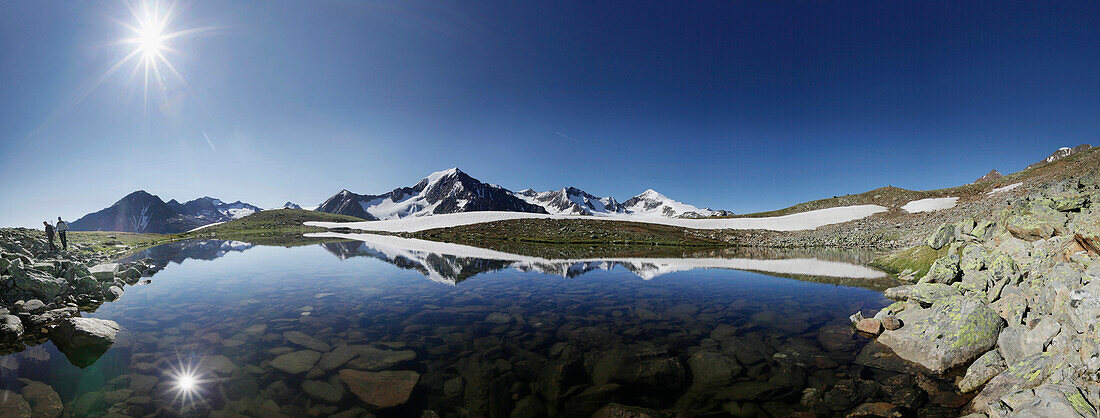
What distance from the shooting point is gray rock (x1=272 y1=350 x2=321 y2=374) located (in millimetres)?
9000

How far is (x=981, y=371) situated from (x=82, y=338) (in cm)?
2397

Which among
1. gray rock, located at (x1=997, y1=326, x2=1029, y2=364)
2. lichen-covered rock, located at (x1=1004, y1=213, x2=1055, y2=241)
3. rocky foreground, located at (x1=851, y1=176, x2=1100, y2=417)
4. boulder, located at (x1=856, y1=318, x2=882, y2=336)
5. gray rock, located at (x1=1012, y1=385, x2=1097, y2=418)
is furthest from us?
boulder, located at (x1=856, y1=318, x2=882, y2=336)

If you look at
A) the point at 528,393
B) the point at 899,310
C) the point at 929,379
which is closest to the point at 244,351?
the point at 528,393

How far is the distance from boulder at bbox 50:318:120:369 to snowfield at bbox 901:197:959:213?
10399 centimetres

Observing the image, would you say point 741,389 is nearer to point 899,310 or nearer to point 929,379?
point 929,379

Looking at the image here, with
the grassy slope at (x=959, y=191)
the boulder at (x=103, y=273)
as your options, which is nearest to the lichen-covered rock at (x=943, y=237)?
the boulder at (x=103, y=273)

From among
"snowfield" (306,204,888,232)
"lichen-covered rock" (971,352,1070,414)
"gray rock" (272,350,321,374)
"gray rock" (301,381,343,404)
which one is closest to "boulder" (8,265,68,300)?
"gray rock" (272,350,321,374)

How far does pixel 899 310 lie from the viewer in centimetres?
1309

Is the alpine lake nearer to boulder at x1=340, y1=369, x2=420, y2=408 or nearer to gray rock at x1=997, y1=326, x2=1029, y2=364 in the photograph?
boulder at x1=340, y1=369, x2=420, y2=408

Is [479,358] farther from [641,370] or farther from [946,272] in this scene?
[946,272]

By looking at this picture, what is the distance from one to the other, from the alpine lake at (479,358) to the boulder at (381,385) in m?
0.05

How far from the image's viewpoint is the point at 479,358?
9789 millimetres

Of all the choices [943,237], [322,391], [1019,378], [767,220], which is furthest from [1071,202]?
[767,220]

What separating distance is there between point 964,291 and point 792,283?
32.7 feet
